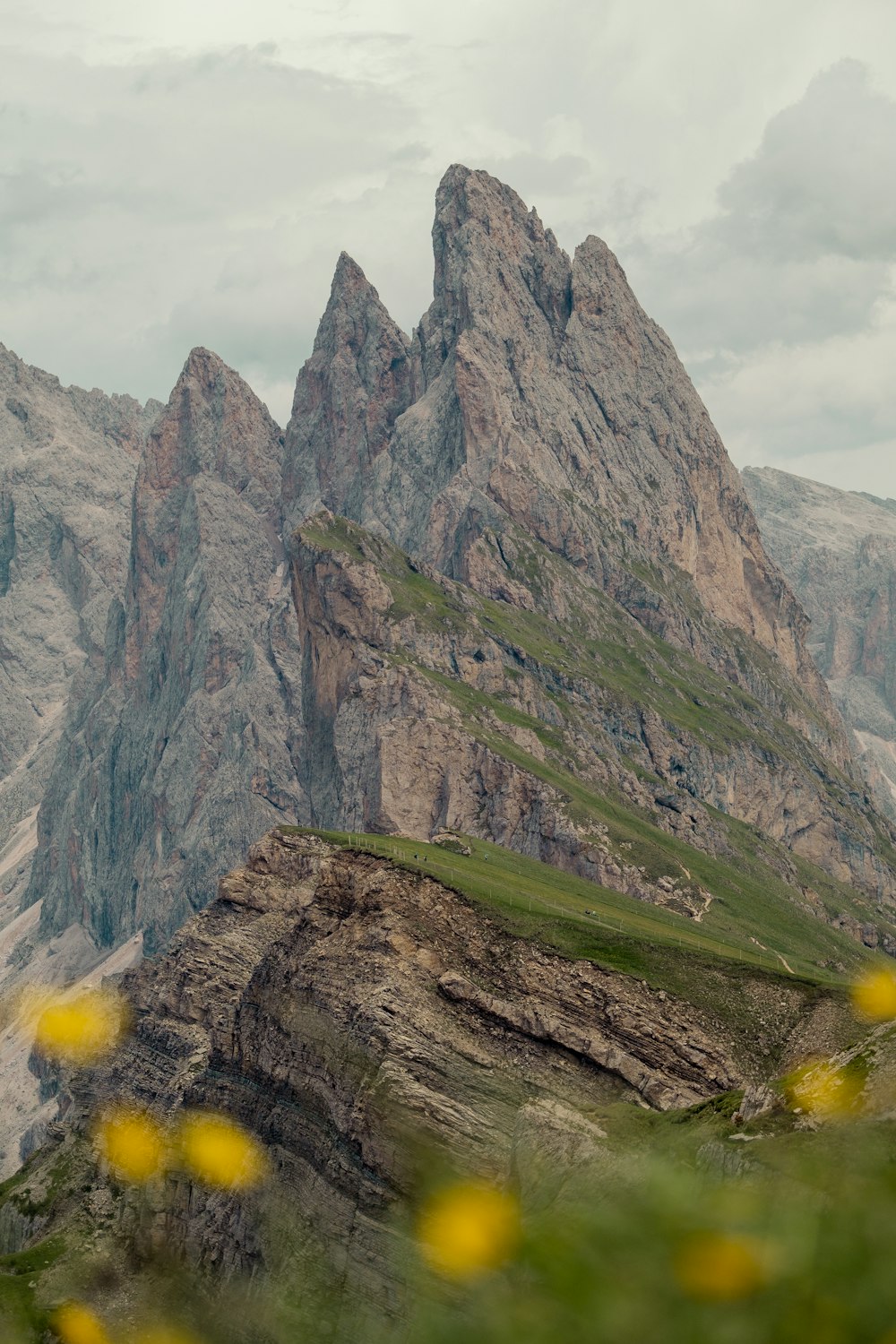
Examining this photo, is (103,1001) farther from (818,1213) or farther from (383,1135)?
(818,1213)

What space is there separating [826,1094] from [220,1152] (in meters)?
99.9

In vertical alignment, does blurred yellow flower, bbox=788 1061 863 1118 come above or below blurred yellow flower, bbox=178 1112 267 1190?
above

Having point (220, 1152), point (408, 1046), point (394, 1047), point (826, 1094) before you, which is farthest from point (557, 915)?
point (826, 1094)

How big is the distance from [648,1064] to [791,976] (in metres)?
15.8

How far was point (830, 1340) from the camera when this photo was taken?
11609 mm

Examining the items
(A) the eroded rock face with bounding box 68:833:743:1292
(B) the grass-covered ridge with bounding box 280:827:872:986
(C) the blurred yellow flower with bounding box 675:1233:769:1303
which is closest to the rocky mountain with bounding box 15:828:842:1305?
(A) the eroded rock face with bounding box 68:833:743:1292

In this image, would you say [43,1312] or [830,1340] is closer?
[830,1340]

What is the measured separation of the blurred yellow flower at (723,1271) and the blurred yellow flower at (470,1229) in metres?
2.35

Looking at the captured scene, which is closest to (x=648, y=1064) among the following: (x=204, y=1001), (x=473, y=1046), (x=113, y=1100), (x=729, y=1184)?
(x=473, y=1046)

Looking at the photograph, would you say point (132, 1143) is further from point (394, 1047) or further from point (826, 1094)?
point (826, 1094)

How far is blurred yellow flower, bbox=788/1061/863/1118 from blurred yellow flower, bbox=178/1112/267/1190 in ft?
192

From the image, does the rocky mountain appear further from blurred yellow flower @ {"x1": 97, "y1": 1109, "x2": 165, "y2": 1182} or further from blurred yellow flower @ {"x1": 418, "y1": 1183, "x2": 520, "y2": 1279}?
blurred yellow flower @ {"x1": 418, "y1": 1183, "x2": 520, "y2": 1279}

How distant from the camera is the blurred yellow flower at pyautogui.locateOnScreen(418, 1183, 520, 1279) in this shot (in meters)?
14.2

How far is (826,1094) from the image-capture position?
1013 inches
